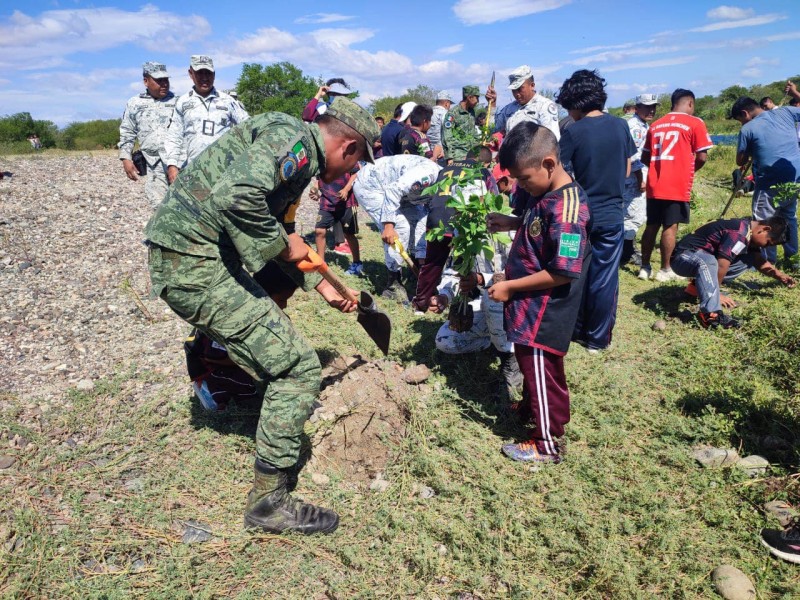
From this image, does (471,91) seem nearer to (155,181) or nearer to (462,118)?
(462,118)

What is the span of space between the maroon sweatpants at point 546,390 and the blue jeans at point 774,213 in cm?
381

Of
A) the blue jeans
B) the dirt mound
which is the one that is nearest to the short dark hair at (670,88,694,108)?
the blue jeans

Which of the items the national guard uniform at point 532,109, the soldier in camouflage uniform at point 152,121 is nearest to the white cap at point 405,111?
the national guard uniform at point 532,109

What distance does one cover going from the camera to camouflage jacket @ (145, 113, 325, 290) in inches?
80.8

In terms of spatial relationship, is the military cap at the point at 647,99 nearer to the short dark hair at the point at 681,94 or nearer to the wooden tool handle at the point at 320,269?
the short dark hair at the point at 681,94

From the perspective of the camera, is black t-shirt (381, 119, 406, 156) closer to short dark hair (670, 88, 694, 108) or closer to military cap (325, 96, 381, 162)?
short dark hair (670, 88, 694, 108)

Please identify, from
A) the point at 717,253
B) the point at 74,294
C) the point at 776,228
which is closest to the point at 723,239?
the point at 717,253

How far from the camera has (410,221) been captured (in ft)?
16.4

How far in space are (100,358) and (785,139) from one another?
23.0 ft

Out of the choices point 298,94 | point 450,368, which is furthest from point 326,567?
point 298,94

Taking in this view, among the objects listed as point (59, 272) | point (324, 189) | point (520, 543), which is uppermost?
point (324, 189)

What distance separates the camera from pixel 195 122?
16.4 feet

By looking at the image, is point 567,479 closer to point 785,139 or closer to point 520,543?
point 520,543

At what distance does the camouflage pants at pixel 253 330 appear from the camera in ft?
7.60
